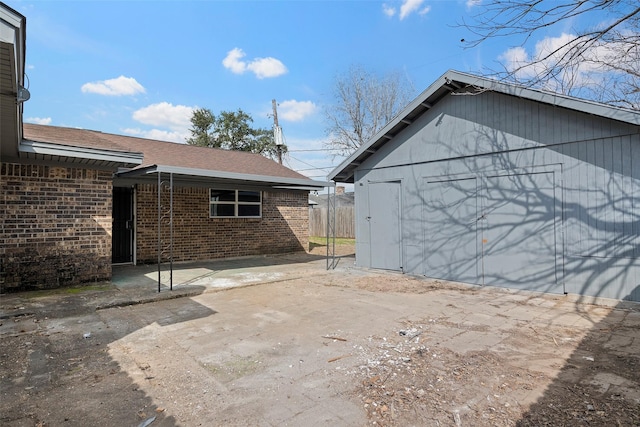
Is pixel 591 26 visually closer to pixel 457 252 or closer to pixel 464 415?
pixel 457 252

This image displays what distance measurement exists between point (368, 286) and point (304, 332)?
3209 millimetres

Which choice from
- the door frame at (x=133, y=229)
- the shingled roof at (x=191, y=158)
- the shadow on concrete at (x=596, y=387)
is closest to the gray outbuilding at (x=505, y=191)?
the shadow on concrete at (x=596, y=387)

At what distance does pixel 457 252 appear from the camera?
7.84m

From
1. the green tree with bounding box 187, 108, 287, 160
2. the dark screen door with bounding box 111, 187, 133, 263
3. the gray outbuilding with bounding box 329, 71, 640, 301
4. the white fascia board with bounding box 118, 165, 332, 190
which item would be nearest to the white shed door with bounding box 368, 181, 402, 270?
the gray outbuilding with bounding box 329, 71, 640, 301

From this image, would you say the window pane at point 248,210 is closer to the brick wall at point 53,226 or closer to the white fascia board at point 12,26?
the brick wall at point 53,226

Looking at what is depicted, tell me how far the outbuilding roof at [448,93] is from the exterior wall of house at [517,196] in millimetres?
235

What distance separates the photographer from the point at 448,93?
791cm

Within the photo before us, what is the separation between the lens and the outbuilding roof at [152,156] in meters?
6.57

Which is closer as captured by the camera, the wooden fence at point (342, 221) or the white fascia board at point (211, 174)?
the white fascia board at point (211, 174)

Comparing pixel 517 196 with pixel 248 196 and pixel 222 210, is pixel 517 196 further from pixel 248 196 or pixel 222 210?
pixel 222 210

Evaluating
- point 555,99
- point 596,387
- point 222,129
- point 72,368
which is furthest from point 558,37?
point 222,129

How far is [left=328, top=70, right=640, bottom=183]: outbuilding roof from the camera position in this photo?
5.53 meters

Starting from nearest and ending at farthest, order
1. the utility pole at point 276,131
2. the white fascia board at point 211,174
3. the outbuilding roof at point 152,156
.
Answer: the outbuilding roof at point 152,156 → the white fascia board at point 211,174 → the utility pole at point 276,131

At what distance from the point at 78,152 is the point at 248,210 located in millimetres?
6498
